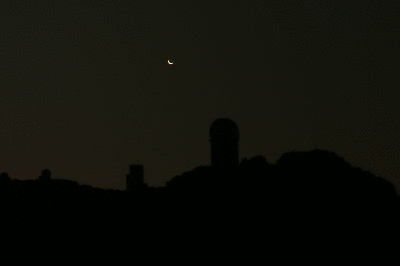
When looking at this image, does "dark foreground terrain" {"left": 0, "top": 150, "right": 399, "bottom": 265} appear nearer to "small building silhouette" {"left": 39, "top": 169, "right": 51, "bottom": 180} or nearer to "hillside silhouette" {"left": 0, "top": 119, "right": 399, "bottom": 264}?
"hillside silhouette" {"left": 0, "top": 119, "right": 399, "bottom": 264}

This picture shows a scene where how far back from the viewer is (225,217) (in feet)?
55.8

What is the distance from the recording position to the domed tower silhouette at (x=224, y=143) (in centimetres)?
2347

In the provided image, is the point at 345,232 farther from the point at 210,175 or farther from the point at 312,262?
the point at 210,175

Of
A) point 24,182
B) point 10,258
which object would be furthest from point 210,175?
point 24,182

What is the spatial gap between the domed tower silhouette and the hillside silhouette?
0.52 metres

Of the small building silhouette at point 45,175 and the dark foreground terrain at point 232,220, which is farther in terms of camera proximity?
the small building silhouette at point 45,175

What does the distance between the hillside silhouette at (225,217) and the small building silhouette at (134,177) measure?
584 centimetres

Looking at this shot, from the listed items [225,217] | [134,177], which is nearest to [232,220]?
[225,217]

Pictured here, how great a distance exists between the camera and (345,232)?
52.1ft

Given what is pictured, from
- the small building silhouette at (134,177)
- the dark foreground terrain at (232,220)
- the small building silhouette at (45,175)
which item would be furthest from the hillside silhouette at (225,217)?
the small building silhouette at (134,177)

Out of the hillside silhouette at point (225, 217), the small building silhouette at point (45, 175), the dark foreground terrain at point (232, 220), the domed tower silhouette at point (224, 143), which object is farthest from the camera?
the small building silhouette at point (45, 175)

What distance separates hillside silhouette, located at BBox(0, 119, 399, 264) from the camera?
1560 centimetres

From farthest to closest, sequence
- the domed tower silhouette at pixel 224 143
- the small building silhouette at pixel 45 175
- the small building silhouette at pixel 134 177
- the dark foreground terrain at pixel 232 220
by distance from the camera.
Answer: the small building silhouette at pixel 134 177 < the small building silhouette at pixel 45 175 < the domed tower silhouette at pixel 224 143 < the dark foreground terrain at pixel 232 220

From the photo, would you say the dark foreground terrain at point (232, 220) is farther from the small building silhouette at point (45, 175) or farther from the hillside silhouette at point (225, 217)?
the small building silhouette at point (45, 175)
